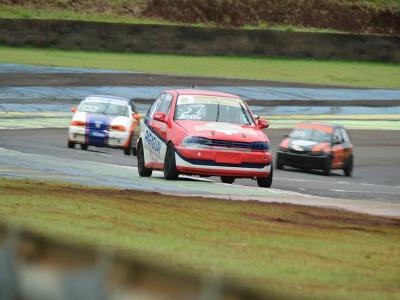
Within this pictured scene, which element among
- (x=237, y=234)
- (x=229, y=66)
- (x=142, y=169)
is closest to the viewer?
(x=237, y=234)

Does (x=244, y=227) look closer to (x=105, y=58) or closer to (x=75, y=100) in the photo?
(x=75, y=100)

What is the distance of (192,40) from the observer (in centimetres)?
5247

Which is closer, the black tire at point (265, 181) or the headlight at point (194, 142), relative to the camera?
the headlight at point (194, 142)

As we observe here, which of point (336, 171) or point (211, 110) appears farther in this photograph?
point (336, 171)

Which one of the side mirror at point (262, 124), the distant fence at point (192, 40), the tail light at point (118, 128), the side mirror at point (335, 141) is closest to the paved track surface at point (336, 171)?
the tail light at point (118, 128)

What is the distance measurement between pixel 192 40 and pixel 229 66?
1966 mm

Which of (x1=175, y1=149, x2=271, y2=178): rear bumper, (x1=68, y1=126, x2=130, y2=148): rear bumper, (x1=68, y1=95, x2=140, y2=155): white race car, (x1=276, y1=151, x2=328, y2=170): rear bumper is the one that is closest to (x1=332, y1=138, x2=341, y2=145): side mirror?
(x1=276, y1=151, x2=328, y2=170): rear bumper

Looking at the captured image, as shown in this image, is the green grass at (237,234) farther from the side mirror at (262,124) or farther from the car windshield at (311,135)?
the car windshield at (311,135)

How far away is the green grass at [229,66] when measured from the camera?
1969 inches

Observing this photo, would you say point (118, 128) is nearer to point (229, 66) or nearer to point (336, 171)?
point (336, 171)

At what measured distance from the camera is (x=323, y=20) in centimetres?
6656

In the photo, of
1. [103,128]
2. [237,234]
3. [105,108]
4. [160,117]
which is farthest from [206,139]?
[105,108]

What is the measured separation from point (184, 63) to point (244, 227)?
40.4 metres

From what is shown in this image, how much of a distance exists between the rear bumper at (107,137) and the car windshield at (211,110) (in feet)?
34.8
